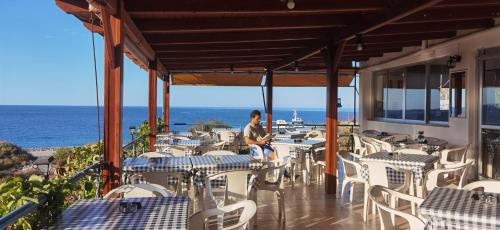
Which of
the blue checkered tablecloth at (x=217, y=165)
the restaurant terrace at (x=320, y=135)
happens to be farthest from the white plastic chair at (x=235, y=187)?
the blue checkered tablecloth at (x=217, y=165)

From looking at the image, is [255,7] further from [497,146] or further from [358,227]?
[497,146]

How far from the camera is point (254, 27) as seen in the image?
6070 millimetres

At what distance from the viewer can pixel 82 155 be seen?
16.2 ft

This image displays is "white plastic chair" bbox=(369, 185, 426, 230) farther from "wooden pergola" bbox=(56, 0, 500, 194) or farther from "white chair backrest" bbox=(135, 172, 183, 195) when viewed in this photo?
"wooden pergola" bbox=(56, 0, 500, 194)

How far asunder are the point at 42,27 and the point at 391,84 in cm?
6045

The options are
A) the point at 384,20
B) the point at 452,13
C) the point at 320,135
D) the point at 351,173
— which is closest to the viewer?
the point at 384,20

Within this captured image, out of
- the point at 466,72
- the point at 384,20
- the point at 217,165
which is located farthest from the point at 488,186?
the point at 466,72

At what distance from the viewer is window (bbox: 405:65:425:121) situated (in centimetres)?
999

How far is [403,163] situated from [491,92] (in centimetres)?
336

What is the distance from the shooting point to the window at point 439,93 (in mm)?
8812

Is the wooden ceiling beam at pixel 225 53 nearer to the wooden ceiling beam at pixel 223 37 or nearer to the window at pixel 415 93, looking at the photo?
the wooden ceiling beam at pixel 223 37

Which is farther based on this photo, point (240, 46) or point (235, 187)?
point (240, 46)

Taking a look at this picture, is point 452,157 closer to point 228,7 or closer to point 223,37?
point 223,37

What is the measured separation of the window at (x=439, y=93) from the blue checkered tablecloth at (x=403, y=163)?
12.7ft
